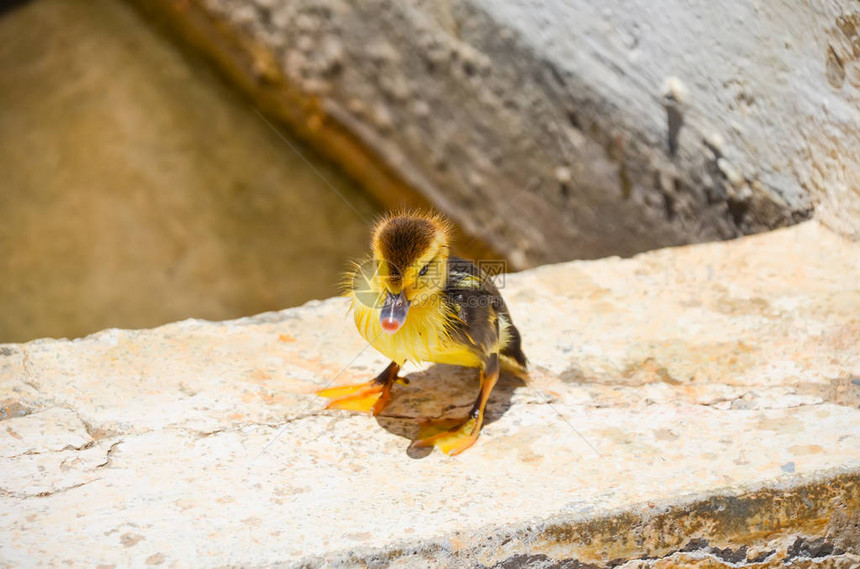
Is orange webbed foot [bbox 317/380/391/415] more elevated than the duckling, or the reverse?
the duckling

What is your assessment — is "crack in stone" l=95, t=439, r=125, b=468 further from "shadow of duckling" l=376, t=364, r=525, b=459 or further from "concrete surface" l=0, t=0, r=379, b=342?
"concrete surface" l=0, t=0, r=379, b=342

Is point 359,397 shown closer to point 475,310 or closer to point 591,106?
point 475,310

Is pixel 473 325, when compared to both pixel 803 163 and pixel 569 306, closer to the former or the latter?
pixel 569 306

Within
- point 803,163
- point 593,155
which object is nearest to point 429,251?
point 803,163

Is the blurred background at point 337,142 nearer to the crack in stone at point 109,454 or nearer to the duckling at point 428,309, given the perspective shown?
the duckling at point 428,309

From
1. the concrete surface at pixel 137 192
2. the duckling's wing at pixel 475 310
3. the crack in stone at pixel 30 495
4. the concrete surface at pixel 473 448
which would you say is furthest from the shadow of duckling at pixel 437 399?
the concrete surface at pixel 137 192

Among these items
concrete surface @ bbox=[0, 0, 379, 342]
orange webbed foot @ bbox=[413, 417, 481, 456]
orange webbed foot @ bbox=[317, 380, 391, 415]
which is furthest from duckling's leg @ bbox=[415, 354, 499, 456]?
concrete surface @ bbox=[0, 0, 379, 342]

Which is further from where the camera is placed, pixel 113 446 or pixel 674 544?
pixel 113 446
